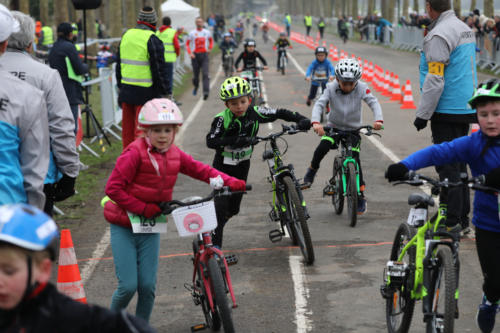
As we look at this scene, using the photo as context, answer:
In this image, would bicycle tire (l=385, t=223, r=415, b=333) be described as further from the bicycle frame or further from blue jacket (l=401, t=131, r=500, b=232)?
the bicycle frame

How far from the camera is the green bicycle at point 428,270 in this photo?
4742 millimetres

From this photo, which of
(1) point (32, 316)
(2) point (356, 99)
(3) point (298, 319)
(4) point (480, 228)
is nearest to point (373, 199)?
(2) point (356, 99)

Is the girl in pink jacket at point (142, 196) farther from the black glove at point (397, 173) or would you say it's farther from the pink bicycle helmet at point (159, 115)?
the black glove at point (397, 173)

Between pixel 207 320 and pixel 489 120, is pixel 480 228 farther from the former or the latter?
pixel 207 320

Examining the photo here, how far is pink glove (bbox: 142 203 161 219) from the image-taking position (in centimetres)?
532

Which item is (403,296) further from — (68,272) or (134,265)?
(68,272)

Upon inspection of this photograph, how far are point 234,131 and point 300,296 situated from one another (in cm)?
171

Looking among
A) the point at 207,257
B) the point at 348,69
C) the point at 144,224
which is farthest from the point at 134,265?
the point at 348,69

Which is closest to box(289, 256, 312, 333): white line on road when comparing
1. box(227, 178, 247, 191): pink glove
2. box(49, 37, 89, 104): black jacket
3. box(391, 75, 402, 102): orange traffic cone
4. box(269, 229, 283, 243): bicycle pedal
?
box(269, 229, 283, 243): bicycle pedal

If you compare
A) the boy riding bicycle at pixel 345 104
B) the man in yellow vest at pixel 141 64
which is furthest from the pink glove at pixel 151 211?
the man in yellow vest at pixel 141 64

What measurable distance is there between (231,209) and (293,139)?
8771 mm

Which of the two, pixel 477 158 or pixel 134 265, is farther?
pixel 134 265

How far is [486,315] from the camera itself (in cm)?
530

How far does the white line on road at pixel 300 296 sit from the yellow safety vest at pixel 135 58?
4.96m
